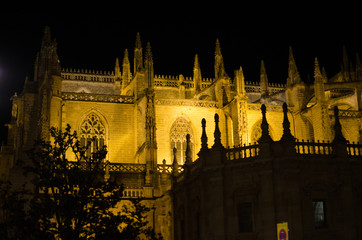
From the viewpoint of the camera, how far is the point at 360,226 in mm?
24984

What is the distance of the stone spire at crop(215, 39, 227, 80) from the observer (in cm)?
4753

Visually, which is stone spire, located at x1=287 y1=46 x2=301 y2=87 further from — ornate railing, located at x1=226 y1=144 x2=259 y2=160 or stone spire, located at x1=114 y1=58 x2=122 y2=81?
ornate railing, located at x1=226 y1=144 x2=259 y2=160

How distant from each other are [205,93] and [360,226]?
26058mm

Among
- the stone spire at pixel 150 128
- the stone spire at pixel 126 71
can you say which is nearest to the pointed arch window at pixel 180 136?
the stone spire at pixel 150 128

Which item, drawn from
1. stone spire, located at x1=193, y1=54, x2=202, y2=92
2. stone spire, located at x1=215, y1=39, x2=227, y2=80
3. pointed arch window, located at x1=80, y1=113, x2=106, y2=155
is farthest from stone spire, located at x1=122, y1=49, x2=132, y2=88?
pointed arch window, located at x1=80, y1=113, x2=106, y2=155

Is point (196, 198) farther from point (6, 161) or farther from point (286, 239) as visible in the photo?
point (6, 161)

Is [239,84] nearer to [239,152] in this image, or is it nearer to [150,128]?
[150,128]

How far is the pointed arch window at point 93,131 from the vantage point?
4238 cm

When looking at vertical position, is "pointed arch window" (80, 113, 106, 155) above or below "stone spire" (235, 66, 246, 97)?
below

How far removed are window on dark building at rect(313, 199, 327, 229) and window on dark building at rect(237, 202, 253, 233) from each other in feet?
9.24

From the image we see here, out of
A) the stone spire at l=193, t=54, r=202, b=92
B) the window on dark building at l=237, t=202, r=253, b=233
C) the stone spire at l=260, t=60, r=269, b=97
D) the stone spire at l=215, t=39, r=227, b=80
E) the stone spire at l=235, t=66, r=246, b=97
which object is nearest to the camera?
the window on dark building at l=237, t=202, r=253, b=233

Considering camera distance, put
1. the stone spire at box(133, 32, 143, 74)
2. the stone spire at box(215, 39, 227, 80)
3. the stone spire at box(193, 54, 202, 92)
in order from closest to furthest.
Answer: the stone spire at box(133, 32, 143, 74), the stone spire at box(215, 39, 227, 80), the stone spire at box(193, 54, 202, 92)

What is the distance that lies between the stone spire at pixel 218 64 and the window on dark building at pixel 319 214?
23443 mm

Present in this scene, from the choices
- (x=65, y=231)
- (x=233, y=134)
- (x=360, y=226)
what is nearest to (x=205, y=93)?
(x=233, y=134)
